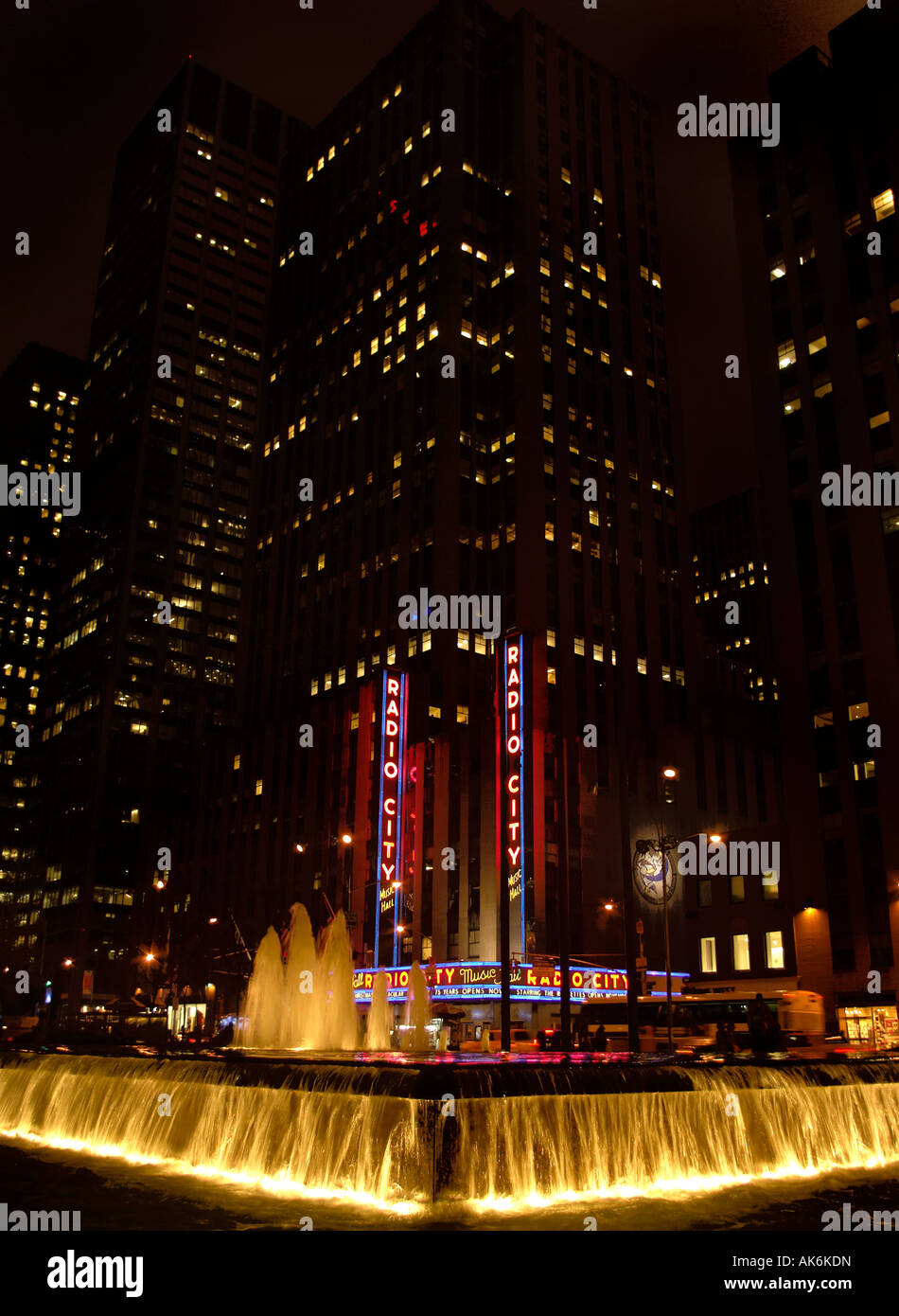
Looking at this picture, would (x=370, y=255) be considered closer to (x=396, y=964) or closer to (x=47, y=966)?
(x=396, y=964)

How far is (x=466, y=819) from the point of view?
234 ft

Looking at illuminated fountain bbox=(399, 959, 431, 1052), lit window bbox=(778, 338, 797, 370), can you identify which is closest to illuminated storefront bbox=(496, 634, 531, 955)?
illuminated fountain bbox=(399, 959, 431, 1052)

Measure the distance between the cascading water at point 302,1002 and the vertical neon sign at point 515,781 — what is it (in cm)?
1808

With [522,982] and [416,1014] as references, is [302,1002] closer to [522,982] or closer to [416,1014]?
[416,1014]

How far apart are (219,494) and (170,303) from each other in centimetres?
3349

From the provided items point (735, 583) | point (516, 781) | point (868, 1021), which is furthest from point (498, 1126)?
point (735, 583)

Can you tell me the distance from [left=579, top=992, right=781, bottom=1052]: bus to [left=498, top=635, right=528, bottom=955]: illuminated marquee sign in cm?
778

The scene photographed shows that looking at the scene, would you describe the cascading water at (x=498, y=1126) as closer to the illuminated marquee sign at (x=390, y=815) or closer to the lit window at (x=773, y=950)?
the lit window at (x=773, y=950)

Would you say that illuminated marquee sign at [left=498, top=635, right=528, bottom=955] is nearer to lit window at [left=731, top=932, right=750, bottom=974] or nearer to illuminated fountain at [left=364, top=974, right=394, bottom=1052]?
illuminated fountain at [left=364, top=974, right=394, bottom=1052]

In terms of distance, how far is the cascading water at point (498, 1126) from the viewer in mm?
15656

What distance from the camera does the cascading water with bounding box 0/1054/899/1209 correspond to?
51.4ft

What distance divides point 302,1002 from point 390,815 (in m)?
29.1

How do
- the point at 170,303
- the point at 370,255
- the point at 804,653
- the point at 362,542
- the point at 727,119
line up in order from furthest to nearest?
the point at 170,303 < the point at 370,255 < the point at 362,542 < the point at 727,119 < the point at 804,653
